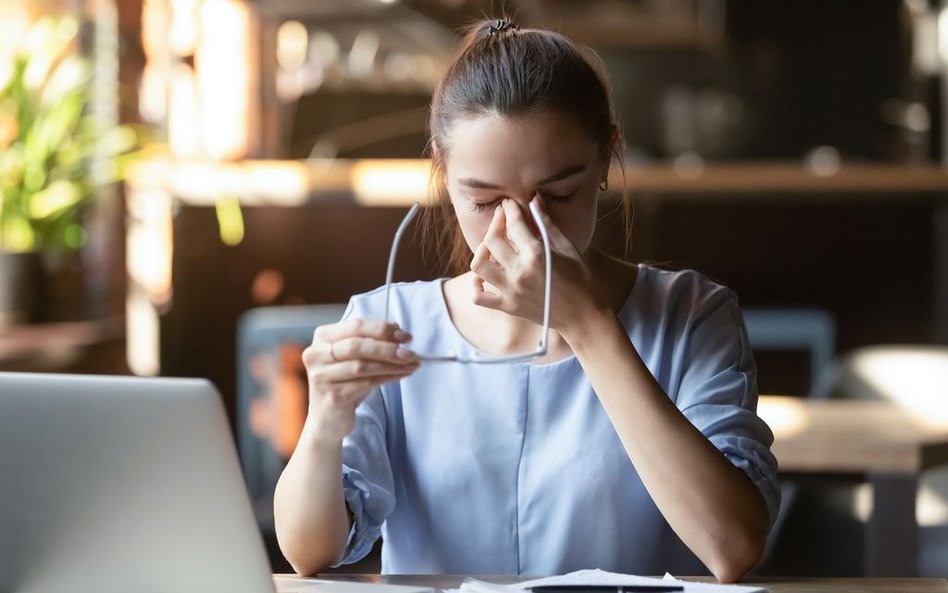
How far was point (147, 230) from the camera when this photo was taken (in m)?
4.20

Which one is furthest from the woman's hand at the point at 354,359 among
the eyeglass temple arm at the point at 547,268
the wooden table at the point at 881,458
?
the wooden table at the point at 881,458

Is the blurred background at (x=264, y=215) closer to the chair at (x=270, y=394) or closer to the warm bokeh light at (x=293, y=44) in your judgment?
the chair at (x=270, y=394)

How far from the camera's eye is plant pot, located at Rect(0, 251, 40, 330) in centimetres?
345

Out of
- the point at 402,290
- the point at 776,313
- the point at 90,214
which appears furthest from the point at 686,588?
the point at 90,214

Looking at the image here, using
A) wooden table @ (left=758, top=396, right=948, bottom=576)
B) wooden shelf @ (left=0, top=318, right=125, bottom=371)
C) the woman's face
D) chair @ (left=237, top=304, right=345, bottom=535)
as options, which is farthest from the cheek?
wooden shelf @ (left=0, top=318, right=125, bottom=371)

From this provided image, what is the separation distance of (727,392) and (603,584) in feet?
1.13

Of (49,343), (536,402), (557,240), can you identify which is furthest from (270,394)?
(557,240)

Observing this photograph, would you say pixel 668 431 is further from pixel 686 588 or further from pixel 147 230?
pixel 147 230

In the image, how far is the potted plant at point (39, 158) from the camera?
3473 millimetres

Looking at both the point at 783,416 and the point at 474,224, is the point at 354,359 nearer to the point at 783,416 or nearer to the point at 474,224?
the point at 474,224

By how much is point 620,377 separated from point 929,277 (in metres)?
3.33

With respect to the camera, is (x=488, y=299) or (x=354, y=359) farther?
(x=488, y=299)

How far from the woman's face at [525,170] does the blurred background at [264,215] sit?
71.4 inches

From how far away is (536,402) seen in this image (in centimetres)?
146
